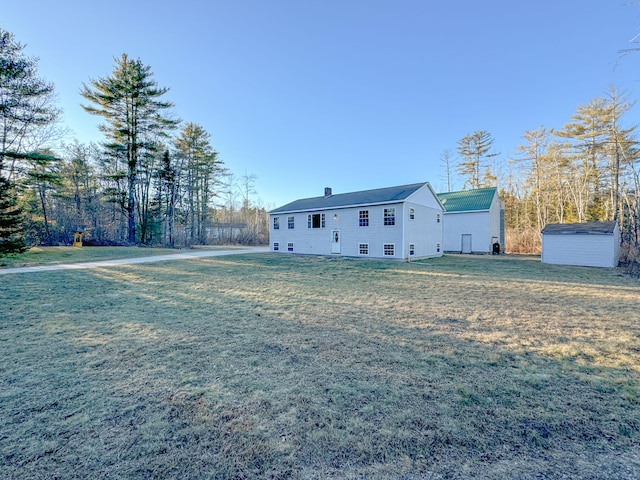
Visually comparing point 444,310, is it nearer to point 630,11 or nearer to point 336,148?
point 630,11

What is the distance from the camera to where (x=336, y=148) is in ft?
82.0

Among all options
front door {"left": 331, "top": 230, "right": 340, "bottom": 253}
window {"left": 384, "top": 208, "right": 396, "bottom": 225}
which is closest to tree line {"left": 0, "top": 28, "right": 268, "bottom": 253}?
front door {"left": 331, "top": 230, "right": 340, "bottom": 253}

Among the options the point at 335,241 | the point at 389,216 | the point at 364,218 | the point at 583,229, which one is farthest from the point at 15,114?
the point at 583,229

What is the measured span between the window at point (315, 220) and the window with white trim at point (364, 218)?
276 cm

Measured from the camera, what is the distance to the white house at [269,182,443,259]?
49.5 ft

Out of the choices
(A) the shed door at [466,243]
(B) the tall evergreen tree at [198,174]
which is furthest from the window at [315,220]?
(B) the tall evergreen tree at [198,174]

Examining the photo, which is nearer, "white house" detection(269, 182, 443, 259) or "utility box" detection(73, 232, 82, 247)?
"white house" detection(269, 182, 443, 259)

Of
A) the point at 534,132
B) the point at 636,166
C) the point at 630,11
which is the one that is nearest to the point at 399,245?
the point at 630,11

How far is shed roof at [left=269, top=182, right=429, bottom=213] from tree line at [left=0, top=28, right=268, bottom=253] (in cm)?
1306

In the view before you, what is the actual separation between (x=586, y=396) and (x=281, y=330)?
3622 mm

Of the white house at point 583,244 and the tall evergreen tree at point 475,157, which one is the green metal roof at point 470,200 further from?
the tall evergreen tree at point 475,157

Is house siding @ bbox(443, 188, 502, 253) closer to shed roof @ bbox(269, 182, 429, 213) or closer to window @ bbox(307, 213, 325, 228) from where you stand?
shed roof @ bbox(269, 182, 429, 213)

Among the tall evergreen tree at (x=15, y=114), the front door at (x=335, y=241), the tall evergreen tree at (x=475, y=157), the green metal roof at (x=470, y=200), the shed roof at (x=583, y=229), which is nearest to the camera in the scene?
the tall evergreen tree at (x=15, y=114)

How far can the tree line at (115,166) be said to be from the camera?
16.0 m
